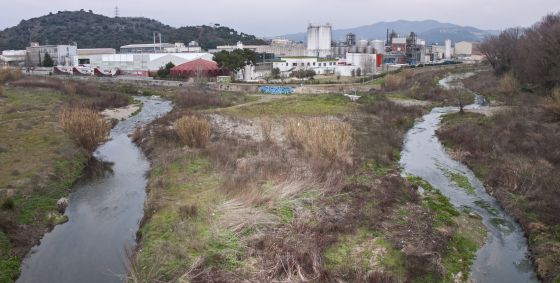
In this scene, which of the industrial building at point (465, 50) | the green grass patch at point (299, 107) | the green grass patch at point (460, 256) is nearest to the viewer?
the green grass patch at point (460, 256)

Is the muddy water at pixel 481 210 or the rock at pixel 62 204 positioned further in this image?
the rock at pixel 62 204

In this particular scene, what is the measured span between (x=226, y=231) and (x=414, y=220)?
6.32 meters

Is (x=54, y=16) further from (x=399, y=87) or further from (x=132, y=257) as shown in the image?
(x=132, y=257)

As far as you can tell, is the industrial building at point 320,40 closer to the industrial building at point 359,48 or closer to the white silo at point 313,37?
the white silo at point 313,37

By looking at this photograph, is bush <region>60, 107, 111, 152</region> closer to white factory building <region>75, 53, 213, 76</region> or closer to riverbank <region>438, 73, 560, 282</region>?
riverbank <region>438, 73, 560, 282</region>

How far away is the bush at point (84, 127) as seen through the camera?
940 inches

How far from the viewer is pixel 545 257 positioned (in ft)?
43.3

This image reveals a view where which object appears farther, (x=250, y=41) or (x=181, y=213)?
(x=250, y=41)

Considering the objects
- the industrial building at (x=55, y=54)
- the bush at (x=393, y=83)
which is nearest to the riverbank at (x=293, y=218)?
the bush at (x=393, y=83)

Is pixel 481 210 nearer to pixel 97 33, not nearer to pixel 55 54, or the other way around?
pixel 55 54

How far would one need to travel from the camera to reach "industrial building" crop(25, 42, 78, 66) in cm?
9081

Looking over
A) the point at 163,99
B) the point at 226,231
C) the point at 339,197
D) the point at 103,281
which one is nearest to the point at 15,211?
the point at 103,281

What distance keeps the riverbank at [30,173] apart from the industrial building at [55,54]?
54756mm

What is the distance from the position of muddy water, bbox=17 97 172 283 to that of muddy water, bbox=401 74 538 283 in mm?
10274
